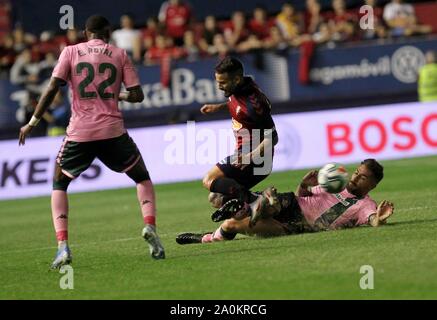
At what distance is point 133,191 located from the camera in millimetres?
21609

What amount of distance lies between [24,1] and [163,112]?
5459mm

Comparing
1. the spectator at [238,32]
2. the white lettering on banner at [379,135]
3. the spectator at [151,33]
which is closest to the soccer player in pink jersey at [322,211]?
the white lettering on banner at [379,135]

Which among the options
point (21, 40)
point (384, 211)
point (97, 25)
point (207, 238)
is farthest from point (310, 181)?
point (21, 40)

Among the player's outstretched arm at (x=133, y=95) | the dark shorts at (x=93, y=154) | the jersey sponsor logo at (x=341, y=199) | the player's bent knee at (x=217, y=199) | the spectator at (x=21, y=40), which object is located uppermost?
the spectator at (x=21, y=40)

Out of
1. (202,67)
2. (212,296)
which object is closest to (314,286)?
(212,296)

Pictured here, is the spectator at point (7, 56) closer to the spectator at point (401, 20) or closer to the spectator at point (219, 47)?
the spectator at point (219, 47)

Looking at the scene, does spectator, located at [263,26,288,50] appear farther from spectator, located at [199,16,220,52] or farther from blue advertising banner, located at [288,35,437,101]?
spectator, located at [199,16,220,52]

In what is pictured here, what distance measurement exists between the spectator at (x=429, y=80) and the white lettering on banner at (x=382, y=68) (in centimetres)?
139

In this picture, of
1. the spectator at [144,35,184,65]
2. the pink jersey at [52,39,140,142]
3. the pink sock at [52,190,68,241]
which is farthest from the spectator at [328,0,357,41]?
the pink sock at [52,190,68,241]

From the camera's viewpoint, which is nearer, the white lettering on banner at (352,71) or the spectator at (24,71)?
the spectator at (24,71)

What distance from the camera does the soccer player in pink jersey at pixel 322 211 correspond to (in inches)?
478

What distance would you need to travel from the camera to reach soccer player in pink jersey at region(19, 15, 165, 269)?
1120 cm

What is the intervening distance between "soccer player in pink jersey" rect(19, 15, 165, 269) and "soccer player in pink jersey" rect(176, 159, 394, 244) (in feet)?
4.48

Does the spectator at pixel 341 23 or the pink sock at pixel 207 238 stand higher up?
the spectator at pixel 341 23
